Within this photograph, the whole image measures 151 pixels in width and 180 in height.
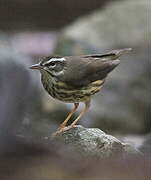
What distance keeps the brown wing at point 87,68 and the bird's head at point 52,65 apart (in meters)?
0.06

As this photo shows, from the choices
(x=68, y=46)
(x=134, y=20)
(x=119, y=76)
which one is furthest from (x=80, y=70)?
(x=134, y=20)

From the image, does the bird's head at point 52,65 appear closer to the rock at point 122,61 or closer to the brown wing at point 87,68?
the brown wing at point 87,68

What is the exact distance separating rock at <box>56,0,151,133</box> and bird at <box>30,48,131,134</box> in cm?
566

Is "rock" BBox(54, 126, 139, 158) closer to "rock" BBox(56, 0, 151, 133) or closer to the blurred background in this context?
the blurred background

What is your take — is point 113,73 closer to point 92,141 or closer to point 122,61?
point 122,61

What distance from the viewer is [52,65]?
17.0 feet

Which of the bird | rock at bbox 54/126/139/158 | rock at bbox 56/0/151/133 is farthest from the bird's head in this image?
rock at bbox 56/0/151/133

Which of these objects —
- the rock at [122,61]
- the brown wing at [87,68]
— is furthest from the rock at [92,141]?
the rock at [122,61]

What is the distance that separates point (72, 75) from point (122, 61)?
25.6 feet

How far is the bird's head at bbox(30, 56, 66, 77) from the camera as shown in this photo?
202 inches

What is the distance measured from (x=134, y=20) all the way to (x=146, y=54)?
1831 mm

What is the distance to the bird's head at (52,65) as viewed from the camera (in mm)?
5137

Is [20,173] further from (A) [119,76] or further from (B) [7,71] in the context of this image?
(A) [119,76]

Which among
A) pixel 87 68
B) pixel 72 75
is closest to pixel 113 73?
pixel 87 68
